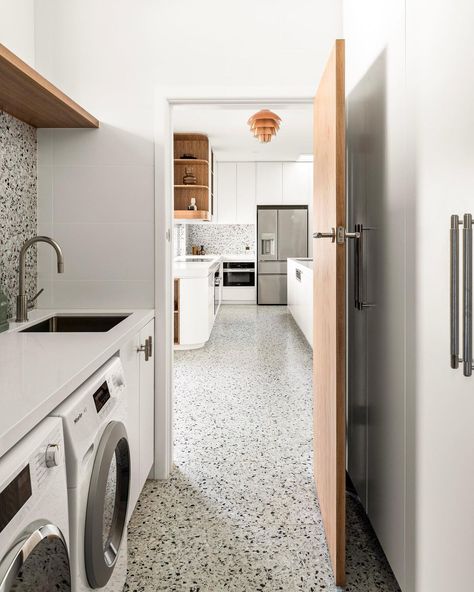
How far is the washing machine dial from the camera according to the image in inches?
40.4

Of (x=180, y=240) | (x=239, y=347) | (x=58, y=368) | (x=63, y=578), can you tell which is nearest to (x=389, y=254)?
(x=58, y=368)

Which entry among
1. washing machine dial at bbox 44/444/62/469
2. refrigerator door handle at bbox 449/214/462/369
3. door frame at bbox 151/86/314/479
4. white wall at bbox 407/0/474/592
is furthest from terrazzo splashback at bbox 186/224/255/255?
washing machine dial at bbox 44/444/62/469

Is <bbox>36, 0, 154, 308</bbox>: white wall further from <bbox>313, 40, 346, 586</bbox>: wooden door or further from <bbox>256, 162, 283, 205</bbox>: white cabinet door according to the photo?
<bbox>256, 162, 283, 205</bbox>: white cabinet door

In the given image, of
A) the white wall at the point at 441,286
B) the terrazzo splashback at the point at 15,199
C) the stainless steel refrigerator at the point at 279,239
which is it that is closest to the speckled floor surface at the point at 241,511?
the white wall at the point at 441,286

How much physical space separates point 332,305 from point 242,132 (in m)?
5.61

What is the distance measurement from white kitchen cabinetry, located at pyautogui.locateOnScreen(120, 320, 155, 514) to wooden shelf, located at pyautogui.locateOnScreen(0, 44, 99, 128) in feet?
3.21

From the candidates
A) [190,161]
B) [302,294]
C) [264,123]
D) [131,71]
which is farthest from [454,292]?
[190,161]

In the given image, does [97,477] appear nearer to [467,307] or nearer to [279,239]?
[467,307]

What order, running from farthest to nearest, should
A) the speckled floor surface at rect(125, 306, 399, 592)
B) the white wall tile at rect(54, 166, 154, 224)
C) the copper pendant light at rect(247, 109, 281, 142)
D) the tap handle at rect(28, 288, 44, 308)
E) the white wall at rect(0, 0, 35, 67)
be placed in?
1. the copper pendant light at rect(247, 109, 281, 142)
2. the white wall tile at rect(54, 166, 154, 224)
3. the tap handle at rect(28, 288, 44, 308)
4. the white wall at rect(0, 0, 35, 67)
5. the speckled floor surface at rect(125, 306, 399, 592)

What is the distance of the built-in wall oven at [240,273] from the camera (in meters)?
9.37

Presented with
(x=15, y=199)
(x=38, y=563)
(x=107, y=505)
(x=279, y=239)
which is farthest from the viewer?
(x=279, y=239)

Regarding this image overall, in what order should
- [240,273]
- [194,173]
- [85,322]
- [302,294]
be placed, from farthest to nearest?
[240,273] < [194,173] < [302,294] < [85,322]

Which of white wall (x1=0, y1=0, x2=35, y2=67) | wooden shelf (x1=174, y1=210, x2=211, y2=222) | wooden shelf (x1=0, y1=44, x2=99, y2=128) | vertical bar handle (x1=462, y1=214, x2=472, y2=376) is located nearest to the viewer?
vertical bar handle (x1=462, y1=214, x2=472, y2=376)

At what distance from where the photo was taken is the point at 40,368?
1.36m
